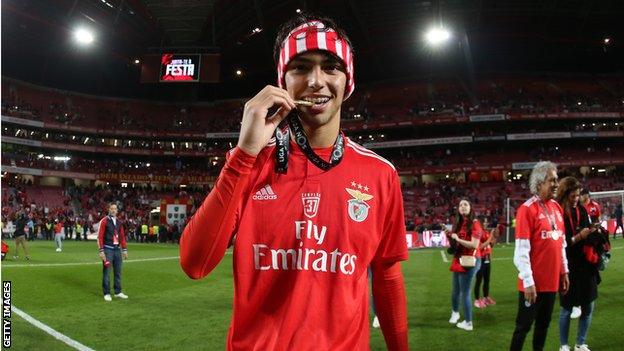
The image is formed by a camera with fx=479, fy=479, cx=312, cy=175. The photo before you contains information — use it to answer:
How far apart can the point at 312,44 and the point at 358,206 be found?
25.7 inches

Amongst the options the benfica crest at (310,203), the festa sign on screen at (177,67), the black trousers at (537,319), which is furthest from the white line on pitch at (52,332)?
the festa sign on screen at (177,67)

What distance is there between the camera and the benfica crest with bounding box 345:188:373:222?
6.04ft

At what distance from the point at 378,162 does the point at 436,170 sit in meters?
48.6

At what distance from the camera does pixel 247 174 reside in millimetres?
1600

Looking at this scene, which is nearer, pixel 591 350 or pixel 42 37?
pixel 591 350

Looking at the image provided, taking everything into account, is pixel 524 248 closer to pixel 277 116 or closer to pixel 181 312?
pixel 277 116

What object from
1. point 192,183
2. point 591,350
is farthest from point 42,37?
point 591,350

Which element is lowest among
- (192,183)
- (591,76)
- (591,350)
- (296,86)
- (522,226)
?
(591,350)

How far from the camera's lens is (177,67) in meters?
26.8

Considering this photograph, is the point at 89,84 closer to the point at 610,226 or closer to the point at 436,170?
the point at 436,170

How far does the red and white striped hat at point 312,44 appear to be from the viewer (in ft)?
6.10

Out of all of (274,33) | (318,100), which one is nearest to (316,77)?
(318,100)

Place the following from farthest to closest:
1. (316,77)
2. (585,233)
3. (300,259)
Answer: (585,233)
(316,77)
(300,259)

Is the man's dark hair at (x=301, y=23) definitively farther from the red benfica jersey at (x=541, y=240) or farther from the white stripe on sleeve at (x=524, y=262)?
the red benfica jersey at (x=541, y=240)
